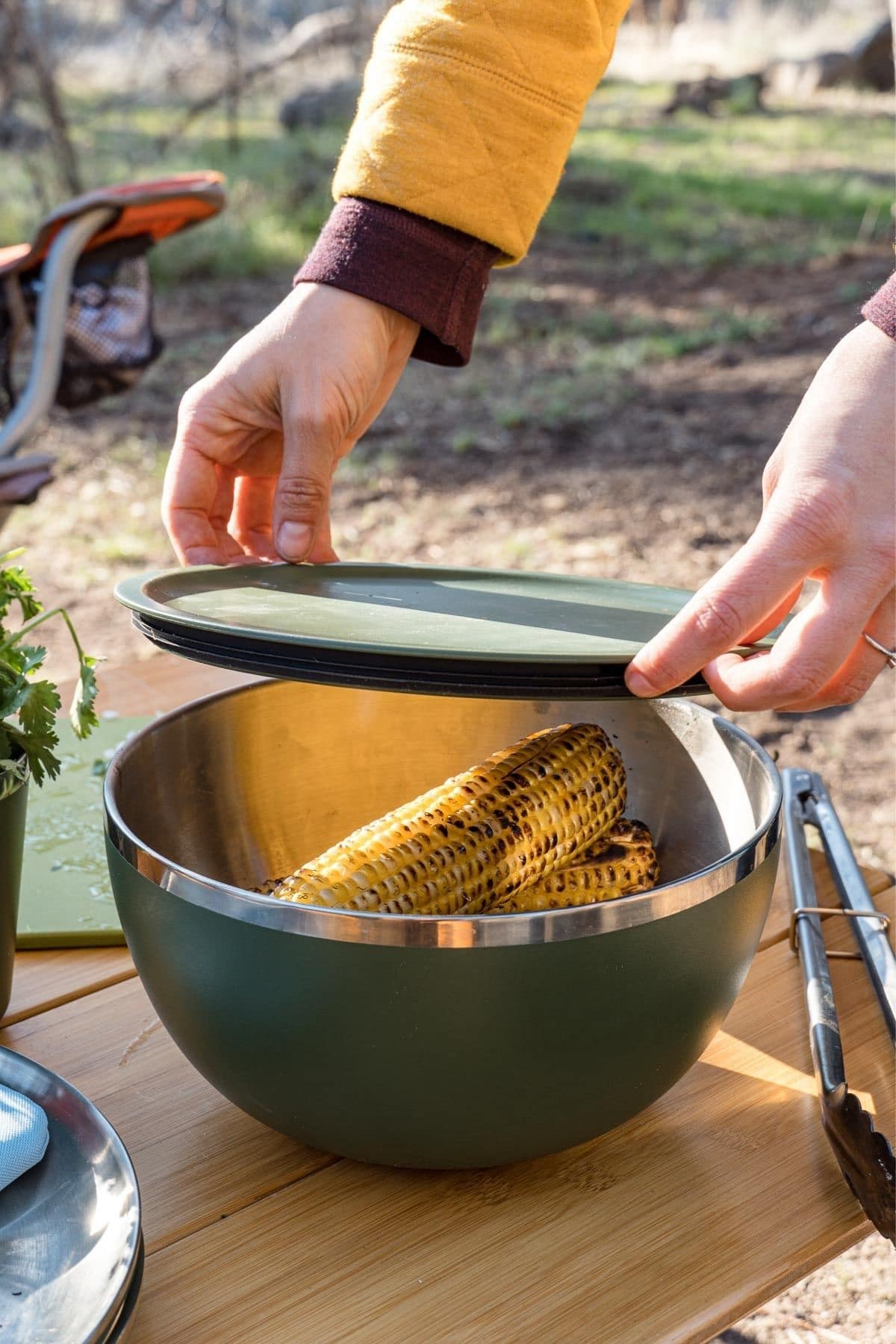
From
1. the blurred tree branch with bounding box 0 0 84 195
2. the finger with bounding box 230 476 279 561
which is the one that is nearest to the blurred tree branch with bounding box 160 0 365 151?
the blurred tree branch with bounding box 0 0 84 195

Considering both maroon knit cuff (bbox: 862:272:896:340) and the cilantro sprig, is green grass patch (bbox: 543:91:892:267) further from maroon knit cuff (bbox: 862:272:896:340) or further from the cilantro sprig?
the cilantro sprig

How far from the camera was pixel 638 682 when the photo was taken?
78 cm

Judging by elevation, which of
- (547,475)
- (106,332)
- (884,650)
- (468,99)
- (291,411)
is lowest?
(547,475)

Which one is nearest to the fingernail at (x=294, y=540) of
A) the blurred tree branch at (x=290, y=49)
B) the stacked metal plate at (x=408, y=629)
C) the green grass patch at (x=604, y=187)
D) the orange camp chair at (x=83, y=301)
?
the stacked metal plate at (x=408, y=629)

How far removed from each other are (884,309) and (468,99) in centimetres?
56

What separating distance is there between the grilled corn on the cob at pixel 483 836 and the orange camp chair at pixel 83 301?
1723mm

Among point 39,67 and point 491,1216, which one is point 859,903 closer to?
point 491,1216

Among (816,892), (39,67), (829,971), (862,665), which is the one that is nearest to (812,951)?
(829,971)

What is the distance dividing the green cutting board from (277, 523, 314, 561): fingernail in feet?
0.98

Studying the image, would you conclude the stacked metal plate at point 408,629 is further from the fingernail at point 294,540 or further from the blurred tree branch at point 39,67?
the blurred tree branch at point 39,67

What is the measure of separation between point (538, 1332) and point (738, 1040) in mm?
333

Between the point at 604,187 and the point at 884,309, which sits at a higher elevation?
the point at 884,309

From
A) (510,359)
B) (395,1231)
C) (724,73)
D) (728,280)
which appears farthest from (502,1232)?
(724,73)

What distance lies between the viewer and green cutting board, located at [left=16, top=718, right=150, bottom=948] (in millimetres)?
1133
